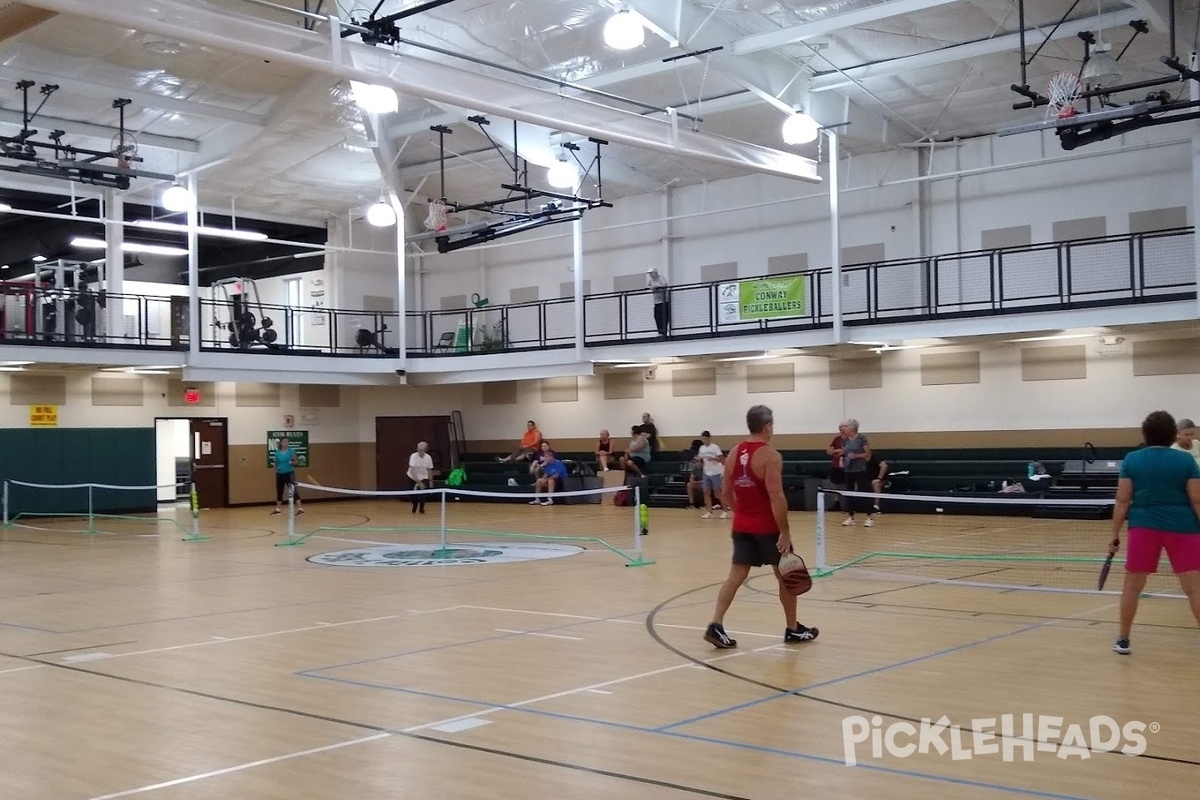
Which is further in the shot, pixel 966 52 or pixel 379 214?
pixel 379 214

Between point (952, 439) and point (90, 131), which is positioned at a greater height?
point (90, 131)

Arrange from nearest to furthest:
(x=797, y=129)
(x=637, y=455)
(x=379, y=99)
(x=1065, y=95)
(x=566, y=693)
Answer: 1. (x=566, y=693)
2. (x=1065, y=95)
3. (x=379, y=99)
4. (x=797, y=129)
5. (x=637, y=455)

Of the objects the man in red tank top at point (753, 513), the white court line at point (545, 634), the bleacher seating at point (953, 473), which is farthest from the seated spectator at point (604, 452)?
the man in red tank top at point (753, 513)

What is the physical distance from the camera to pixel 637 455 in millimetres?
25375

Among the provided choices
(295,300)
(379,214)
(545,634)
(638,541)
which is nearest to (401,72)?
(638,541)

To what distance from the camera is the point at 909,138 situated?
76.4 ft

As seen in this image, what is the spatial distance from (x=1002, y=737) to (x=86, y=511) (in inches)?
920

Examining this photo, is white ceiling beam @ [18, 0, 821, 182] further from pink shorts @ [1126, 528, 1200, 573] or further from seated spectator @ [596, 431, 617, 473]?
seated spectator @ [596, 431, 617, 473]

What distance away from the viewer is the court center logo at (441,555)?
14.6 m

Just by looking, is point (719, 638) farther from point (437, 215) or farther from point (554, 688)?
point (437, 215)

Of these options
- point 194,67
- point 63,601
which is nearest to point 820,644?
point 63,601

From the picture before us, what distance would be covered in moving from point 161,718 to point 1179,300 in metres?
16.5

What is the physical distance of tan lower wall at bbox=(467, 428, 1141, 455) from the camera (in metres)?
20.8

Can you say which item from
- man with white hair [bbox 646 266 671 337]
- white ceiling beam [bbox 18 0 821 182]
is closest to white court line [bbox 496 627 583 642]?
white ceiling beam [bbox 18 0 821 182]
